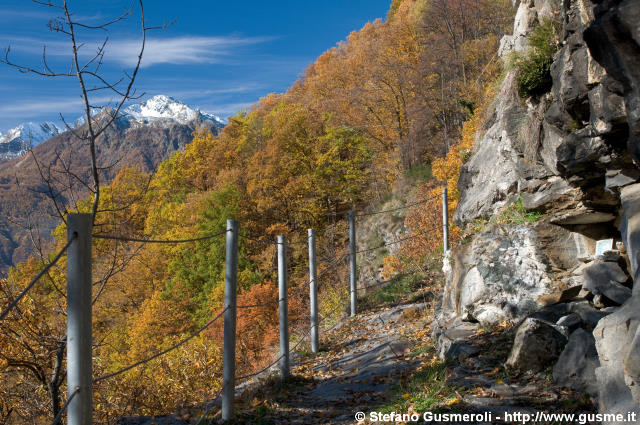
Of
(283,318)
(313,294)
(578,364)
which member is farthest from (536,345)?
(313,294)

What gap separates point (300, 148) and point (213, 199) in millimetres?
6698

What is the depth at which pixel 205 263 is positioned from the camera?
2662cm

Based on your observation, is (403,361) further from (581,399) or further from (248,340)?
(248,340)

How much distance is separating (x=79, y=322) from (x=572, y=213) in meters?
6.03

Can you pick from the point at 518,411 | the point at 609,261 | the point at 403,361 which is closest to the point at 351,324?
the point at 403,361

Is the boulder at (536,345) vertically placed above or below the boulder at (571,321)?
below

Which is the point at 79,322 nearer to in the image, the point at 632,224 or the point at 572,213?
the point at 632,224

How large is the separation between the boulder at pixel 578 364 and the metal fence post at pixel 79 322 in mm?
3740

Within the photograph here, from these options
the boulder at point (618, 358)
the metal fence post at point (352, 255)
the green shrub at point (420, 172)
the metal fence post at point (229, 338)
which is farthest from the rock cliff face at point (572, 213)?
the green shrub at point (420, 172)

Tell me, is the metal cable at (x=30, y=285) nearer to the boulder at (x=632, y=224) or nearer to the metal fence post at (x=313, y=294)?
the boulder at (x=632, y=224)

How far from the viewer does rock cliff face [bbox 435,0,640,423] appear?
3771mm

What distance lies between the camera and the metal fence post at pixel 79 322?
2682 mm

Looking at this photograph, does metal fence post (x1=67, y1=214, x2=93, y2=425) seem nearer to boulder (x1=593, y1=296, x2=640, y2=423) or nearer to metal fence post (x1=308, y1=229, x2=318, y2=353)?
boulder (x1=593, y1=296, x2=640, y2=423)

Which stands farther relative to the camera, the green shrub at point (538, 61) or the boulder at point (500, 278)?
the green shrub at point (538, 61)
